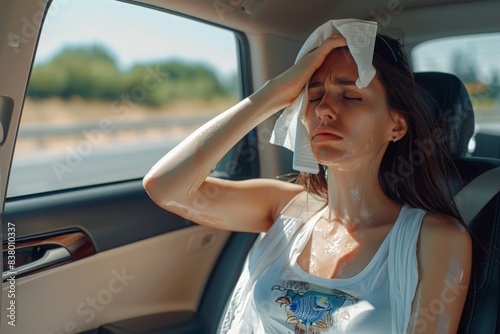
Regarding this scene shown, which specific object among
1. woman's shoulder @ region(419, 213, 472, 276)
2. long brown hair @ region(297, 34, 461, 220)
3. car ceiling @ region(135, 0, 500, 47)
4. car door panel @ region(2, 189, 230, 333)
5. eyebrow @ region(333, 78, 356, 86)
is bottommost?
car door panel @ region(2, 189, 230, 333)

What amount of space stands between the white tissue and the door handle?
33.3 inches

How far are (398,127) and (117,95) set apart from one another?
361cm

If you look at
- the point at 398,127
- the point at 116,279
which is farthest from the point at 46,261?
the point at 398,127

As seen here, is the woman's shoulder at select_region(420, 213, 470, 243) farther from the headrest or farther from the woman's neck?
the headrest

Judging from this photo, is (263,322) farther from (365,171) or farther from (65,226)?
(65,226)

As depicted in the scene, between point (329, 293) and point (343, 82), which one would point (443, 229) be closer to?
point (329, 293)

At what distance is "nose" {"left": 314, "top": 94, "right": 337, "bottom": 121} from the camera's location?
1762mm

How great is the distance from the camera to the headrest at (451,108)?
6.46 ft

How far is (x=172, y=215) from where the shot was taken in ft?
8.33

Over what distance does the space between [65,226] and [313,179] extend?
0.89m

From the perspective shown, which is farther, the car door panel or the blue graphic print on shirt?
the car door panel

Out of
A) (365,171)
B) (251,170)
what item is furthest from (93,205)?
(365,171)

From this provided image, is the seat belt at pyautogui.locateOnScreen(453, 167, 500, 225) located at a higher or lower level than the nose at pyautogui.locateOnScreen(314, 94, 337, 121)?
lower

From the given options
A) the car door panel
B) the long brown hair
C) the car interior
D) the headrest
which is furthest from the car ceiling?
the car door panel
